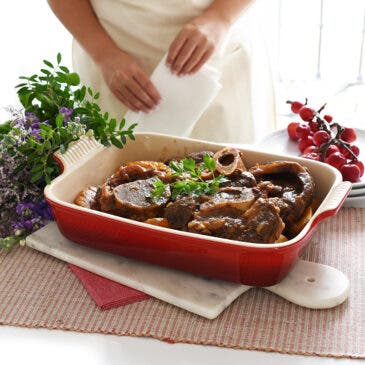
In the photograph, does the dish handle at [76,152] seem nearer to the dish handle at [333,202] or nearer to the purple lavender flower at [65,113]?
the purple lavender flower at [65,113]

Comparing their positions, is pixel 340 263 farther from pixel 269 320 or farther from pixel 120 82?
pixel 120 82

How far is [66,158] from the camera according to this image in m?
1.22

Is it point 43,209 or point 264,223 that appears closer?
point 264,223

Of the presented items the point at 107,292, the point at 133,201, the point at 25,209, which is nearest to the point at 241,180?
the point at 133,201

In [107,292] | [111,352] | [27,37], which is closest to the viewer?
[111,352]

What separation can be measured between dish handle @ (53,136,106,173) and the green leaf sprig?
162 millimetres

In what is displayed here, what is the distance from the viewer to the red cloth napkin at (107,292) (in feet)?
3.45

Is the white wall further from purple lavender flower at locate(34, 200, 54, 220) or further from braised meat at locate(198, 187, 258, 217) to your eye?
braised meat at locate(198, 187, 258, 217)

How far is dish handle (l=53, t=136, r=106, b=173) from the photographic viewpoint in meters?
1.22

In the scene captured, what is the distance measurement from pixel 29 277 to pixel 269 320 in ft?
1.37

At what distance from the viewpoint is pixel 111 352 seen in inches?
37.9

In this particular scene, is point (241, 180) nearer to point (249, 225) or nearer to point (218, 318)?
point (249, 225)

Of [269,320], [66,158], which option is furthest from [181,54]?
[269,320]

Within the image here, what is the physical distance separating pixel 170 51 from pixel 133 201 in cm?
60
